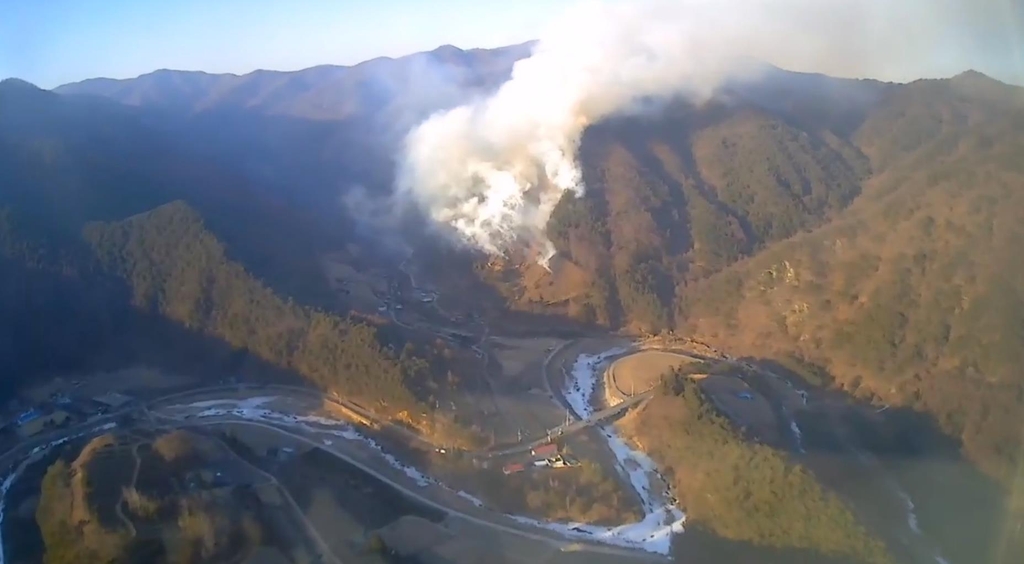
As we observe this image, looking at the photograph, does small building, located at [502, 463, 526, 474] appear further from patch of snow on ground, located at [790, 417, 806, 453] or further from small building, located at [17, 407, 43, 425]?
small building, located at [17, 407, 43, 425]

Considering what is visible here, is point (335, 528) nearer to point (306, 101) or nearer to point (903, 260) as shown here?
point (903, 260)

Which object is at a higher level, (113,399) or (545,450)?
(113,399)

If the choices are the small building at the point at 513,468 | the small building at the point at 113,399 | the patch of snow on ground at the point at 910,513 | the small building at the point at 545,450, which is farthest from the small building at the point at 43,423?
the patch of snow on ground at the point at 910,513

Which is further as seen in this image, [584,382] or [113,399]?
[584,382]

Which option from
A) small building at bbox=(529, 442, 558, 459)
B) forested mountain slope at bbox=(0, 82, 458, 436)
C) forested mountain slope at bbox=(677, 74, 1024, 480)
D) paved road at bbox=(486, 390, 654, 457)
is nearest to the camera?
small building at bbox=(529, 442, 558, 459)

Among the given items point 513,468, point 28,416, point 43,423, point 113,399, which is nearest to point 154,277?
point 113,399

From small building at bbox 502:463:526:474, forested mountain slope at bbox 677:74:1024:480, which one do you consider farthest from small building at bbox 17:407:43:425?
forested mountain slope at bbox 677:74:1024:480

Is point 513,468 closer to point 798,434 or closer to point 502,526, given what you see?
point 502,526

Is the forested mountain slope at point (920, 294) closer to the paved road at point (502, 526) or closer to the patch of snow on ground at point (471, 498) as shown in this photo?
the paved road at point (502, 526)

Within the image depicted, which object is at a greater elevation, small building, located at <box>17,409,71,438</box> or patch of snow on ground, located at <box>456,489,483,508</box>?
small building, located at <box>17,409,71,438</box>
